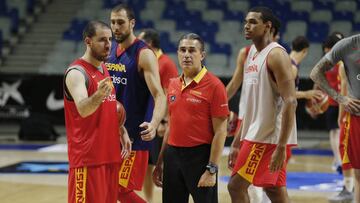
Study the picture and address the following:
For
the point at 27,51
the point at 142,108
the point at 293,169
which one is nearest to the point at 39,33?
the point at 27,51

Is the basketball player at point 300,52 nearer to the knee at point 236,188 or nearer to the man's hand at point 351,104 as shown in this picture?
the man's hand at point 351,104

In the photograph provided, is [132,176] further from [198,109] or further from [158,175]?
[198,109]

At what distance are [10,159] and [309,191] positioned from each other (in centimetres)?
541

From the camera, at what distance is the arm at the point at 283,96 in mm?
4930

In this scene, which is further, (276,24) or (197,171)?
(276,24)

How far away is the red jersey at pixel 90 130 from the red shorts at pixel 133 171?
1.11 m

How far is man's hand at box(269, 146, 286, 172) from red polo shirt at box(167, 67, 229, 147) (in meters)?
0.46

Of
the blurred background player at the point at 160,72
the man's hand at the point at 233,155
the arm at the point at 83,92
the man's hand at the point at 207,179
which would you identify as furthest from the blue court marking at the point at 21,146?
the arm at the point at 83,92

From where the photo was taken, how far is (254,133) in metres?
5.27

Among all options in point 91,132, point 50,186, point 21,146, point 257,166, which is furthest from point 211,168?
point 21,146

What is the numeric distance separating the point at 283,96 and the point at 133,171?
1.53 metres

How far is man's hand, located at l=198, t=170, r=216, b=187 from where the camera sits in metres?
4.83

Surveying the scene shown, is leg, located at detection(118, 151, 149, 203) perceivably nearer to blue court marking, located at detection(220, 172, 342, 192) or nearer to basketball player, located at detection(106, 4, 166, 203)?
basketball player, located at detection(106, 4, 166, 203)

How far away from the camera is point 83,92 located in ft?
14.1
